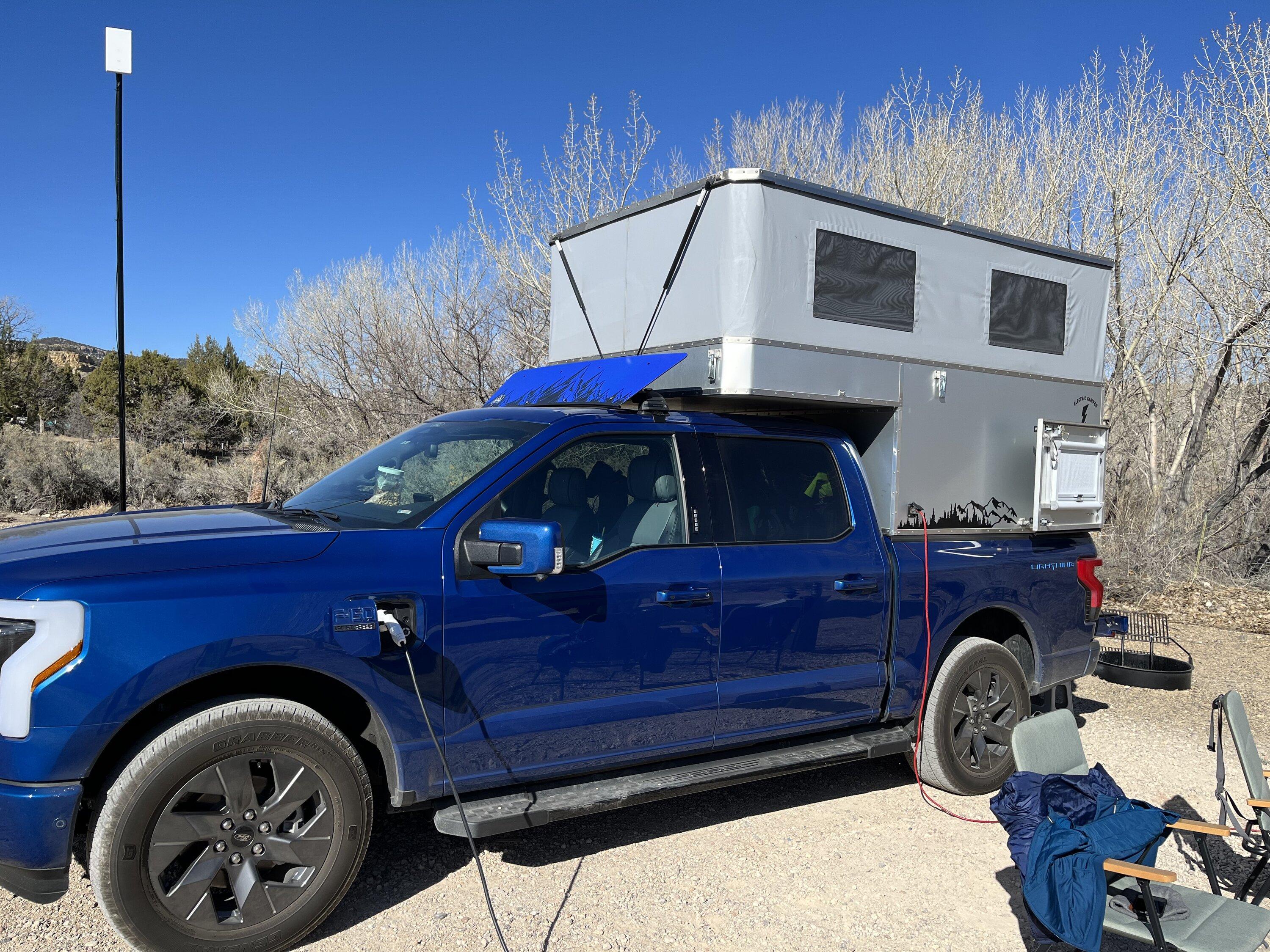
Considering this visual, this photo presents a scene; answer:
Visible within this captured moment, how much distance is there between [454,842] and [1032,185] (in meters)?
14.5

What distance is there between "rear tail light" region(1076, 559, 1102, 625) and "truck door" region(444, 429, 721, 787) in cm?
280

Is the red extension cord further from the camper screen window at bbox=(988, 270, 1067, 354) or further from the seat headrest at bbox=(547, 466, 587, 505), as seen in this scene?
the seat headrest at bbox=(547, 466, 587, 505)

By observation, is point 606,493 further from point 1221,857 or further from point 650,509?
point 1221,857

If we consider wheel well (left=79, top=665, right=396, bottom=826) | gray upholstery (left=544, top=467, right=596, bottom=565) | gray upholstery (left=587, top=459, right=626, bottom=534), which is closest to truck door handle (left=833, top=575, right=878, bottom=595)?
gray upholstery (left=587, top=459, right=626, bottom=534)

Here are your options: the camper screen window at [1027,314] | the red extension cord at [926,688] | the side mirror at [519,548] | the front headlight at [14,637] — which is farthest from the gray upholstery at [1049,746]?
the front headlight at [14,637]

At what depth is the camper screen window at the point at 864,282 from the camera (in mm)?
4820

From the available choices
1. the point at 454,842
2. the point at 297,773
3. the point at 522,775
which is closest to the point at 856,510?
the point at 522,775

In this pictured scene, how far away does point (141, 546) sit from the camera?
3189mm

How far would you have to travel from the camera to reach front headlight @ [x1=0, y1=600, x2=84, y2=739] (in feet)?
9.23

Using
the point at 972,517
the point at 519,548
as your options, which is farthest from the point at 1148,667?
the point at 519,548

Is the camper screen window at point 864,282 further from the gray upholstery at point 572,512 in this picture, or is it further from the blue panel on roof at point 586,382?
the gray upholstery at point 572,512

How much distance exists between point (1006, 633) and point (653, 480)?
2.70m

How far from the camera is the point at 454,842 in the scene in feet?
14.2

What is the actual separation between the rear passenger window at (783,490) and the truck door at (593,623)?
224 millimetres
